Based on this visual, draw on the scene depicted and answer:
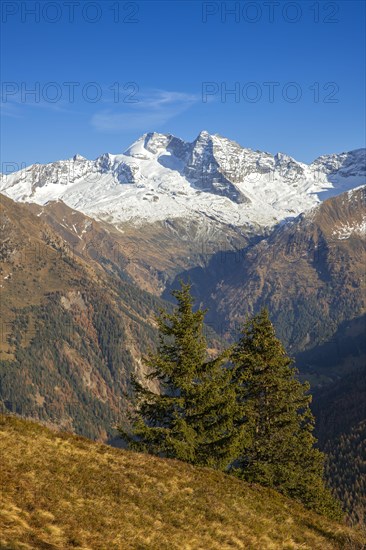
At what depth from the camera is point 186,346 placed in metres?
41.4

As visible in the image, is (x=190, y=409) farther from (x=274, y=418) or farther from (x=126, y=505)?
(x=126, y=505)

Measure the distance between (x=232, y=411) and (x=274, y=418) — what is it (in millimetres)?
5946

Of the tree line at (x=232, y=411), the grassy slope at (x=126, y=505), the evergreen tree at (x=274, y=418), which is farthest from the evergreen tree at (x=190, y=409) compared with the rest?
the evergreen tree at (x=274, y=418)

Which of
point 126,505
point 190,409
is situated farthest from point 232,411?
point 126,505

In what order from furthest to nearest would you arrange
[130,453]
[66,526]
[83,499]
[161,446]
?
[161,446] < [130,453] < [83,499] < [66,526]

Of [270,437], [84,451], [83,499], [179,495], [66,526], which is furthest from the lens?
[270,437]

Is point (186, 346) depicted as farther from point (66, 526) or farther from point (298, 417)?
point (66, 526)

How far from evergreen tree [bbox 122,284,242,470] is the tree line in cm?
7

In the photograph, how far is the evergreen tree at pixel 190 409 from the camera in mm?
38312

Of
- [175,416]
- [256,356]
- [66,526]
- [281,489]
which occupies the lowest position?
[281,489]

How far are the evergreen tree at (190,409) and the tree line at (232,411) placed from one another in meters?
0.07

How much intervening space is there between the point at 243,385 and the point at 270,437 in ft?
15.3

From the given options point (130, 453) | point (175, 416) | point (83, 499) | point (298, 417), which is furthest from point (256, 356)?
point (83, 499)

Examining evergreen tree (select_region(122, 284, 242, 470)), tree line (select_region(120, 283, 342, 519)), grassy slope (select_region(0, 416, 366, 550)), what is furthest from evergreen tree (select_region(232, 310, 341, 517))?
grassy slope (select_region(0, 416, 366, 550))
